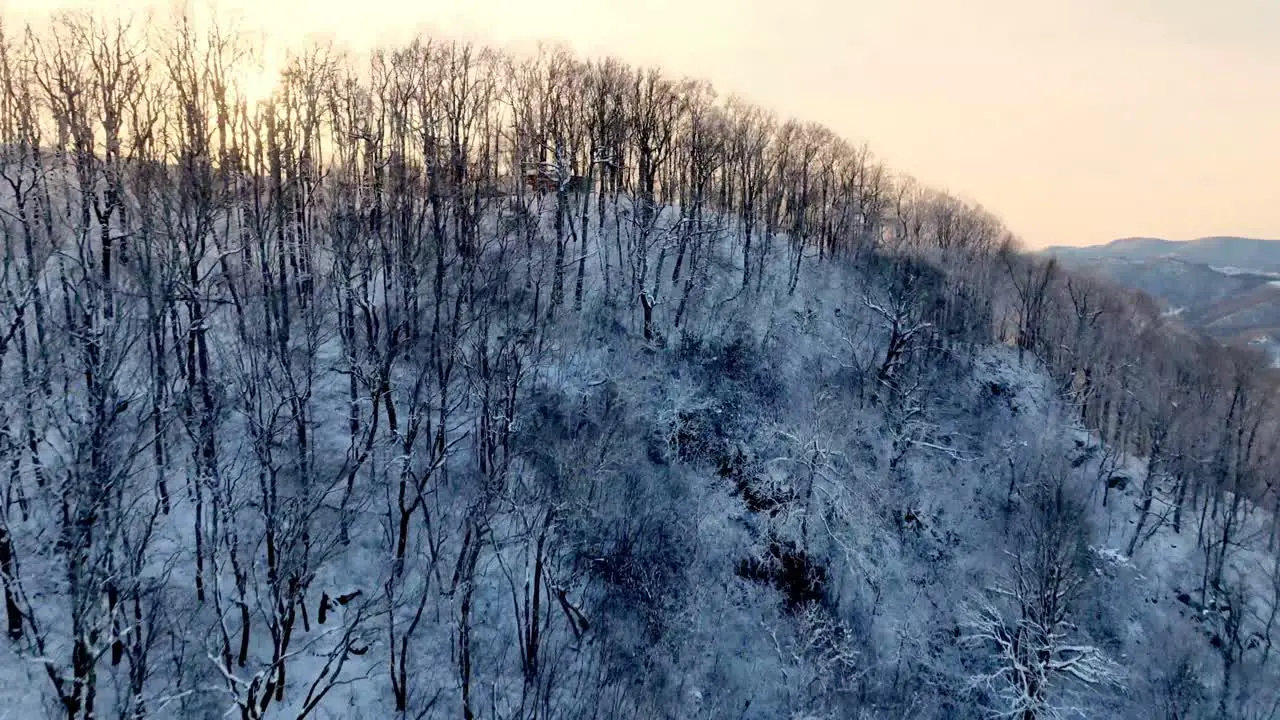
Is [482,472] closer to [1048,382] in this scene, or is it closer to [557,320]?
[557,320]

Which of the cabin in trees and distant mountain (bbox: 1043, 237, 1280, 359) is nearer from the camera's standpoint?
the cabin in trees

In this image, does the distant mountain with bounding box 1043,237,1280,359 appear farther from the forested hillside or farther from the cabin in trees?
the cabin in trees

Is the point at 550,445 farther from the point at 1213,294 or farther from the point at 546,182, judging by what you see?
the point at 1213,294

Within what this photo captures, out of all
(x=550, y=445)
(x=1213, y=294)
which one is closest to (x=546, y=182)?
(x=550, y=445)

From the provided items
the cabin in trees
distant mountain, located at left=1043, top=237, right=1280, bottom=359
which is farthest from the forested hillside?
distant mountain, located at left=1043, top=237, right=1280, bottom=359

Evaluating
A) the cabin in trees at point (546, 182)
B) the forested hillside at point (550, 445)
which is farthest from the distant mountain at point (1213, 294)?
the cabin in trees at point (546, 182)

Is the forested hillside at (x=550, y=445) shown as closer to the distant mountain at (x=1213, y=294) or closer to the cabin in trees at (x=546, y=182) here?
the cabin in trees at (x=546, y=182)

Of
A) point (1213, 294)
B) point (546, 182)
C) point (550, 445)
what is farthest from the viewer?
point (1213, 294)

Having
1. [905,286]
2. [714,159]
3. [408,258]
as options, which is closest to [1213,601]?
[905,286]
